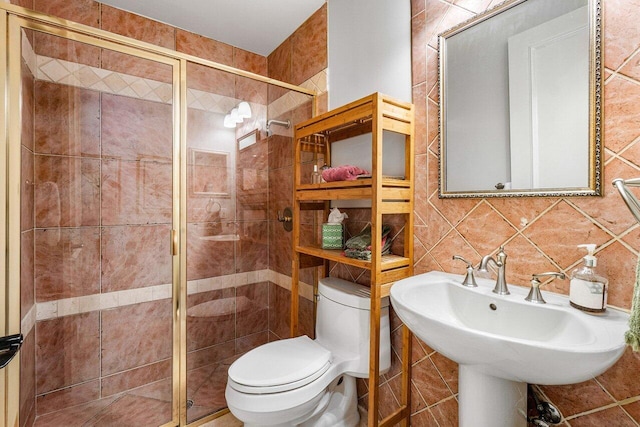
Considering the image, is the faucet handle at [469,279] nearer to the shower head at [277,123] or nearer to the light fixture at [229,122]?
the shower head at [277,123]

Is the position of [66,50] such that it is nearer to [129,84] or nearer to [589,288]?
[129,84]

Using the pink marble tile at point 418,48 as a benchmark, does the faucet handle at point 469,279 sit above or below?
below

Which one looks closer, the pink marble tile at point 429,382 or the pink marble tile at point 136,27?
the pink marble tile at point 429,382

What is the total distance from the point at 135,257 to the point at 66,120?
0.78 m

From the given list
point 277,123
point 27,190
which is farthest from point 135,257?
point 277,123

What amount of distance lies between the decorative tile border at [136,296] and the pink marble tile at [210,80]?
1.08 meters

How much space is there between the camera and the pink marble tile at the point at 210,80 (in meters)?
1.55

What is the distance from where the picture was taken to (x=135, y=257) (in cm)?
167

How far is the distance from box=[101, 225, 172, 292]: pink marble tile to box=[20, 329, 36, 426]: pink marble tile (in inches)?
14.2

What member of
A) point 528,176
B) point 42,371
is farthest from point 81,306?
point 528,176

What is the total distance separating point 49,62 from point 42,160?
0.44 metres

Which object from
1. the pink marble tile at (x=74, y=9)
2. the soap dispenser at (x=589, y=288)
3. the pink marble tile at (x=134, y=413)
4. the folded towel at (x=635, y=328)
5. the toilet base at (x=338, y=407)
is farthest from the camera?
the pink marble tile at (x=74, y=9)

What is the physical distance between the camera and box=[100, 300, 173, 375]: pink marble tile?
1.60 metres

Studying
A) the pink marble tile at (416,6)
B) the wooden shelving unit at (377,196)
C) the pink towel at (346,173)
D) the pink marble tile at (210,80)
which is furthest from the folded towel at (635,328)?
the pink marble tile at (210,80)
